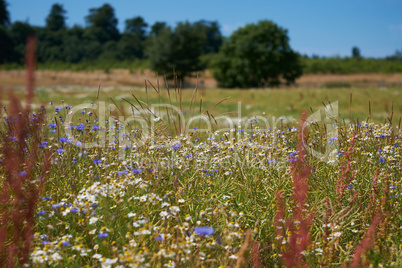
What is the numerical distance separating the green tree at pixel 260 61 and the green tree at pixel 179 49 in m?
3.83

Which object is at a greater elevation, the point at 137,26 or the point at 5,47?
the point at 137,26

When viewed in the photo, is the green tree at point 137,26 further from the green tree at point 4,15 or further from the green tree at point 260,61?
the green tree at point 260,61

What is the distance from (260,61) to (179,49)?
12.5m

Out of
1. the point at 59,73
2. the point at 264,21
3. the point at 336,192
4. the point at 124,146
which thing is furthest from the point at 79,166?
the point at 59,73

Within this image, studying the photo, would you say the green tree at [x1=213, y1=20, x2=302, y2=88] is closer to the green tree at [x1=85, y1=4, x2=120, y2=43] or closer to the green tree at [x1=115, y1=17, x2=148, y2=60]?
the green tree at [x1=115, y1=17, x2=148, y2=60]

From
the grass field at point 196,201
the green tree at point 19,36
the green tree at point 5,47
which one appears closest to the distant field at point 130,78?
the green tree at point 5,47

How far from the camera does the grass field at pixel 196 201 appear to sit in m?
2.59

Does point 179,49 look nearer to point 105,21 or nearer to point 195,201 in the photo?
point 195,201

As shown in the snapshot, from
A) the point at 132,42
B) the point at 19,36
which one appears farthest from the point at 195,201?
the point at 132,42

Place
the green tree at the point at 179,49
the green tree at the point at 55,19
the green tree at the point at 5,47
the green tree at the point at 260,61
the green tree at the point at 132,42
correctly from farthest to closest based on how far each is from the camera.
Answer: the green tree at the point at 55,19 → the green tree at the point at 132,42 → the green tree at the point at 5,47 → the green tree at the point at 179,49 → the green tree at the point at 260,61

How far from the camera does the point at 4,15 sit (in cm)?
8269

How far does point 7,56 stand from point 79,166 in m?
89.3

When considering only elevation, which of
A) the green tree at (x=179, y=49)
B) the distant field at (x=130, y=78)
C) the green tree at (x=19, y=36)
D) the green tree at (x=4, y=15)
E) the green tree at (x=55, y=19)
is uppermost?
the green tree at (x=55, y=19)

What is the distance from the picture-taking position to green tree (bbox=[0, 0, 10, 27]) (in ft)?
241
